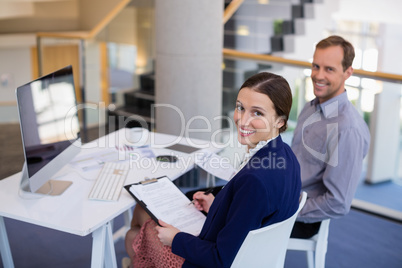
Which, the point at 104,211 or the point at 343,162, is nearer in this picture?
the point at 104,211

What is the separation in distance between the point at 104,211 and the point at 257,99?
77cm

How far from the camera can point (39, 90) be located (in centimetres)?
203

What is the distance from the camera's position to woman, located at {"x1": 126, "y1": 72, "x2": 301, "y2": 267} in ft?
4.94

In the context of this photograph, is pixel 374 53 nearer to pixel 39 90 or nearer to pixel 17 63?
pixel 17 63

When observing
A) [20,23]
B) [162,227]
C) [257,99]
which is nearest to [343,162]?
[257,99]

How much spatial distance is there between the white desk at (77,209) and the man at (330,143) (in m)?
0.61

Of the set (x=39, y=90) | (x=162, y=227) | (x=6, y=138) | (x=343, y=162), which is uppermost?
(x=39, y=90)

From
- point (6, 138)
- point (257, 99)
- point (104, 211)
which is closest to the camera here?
point (257, 99)

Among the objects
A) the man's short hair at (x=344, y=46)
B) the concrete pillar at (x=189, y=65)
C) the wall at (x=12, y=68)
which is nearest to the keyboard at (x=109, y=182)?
the man's short hair at (x=344, y=46)

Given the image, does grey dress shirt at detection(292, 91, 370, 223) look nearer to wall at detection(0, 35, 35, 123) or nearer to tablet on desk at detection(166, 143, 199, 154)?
tablet on desk at detection(166, 143, 199, 154)

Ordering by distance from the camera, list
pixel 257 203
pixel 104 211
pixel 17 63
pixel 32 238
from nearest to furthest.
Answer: pixel 257 203 → pixel 104 211 → pixel 32 238 → pixel 17 63

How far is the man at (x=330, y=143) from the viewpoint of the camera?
6.93ft

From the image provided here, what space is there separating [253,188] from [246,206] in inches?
2.4
